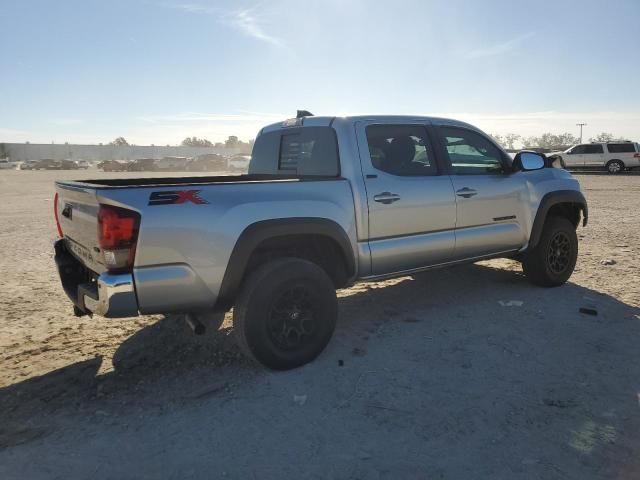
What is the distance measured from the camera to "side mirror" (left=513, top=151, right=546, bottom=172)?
15.7 feet

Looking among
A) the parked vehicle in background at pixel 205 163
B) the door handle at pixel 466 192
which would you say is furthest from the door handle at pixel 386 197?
the parked vehicle in background at pixel 205 163

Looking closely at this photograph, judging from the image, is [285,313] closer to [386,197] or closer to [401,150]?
[386,197]

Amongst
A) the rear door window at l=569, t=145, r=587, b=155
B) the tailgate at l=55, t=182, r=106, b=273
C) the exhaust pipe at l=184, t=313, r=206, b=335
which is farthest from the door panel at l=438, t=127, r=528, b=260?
the rear door window at l=569, t=145, r=587, b=155

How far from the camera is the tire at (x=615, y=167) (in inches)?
1055

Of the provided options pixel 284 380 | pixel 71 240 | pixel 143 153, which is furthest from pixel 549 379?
pixel 143 153

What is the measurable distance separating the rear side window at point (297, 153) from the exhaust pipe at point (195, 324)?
161 cm

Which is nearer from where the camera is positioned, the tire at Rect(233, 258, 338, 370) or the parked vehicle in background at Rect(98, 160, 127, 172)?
the tire at Rect(233, 258, 338, 370)

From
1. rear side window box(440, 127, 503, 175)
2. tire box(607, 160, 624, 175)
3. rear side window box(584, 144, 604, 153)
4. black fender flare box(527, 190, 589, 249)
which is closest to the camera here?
rear side window box(440, 127, 503, 175)

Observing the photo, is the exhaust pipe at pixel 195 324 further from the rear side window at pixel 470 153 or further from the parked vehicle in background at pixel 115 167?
the parked vehicle in background at pixel 115 167

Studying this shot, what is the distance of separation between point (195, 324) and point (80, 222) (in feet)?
3.54

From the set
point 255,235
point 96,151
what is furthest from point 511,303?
point 96,151

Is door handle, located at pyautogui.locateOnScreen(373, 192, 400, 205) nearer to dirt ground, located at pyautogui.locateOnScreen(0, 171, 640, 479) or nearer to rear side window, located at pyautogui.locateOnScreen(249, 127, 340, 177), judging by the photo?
rear side window, located at pyautogui.locateOnScreen(249, 127, 340, 177)

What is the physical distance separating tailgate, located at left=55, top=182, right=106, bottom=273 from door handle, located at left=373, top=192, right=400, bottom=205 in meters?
2.11

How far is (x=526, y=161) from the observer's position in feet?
15.8
